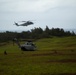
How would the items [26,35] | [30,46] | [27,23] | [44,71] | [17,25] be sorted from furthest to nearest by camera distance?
[26,35]
[17,25]
[27,23]
[30,46]
[44,71]

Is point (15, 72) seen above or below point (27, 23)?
below

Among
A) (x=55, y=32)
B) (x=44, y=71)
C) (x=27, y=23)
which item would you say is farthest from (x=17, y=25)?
(x=44, y=71)

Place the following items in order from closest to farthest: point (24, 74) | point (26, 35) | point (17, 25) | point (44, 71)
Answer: point (24, 74)
point (44, 71)
point (17, 25)
point (26, 35)

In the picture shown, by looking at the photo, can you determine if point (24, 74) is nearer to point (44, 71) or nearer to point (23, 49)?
point (44, 71)

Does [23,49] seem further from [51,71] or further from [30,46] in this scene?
[51,71]

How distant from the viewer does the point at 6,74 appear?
25906 mm

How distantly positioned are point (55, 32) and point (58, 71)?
134 m

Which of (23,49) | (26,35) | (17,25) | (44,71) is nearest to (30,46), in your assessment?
(23,49)

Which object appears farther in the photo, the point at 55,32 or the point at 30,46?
the point at 55,32

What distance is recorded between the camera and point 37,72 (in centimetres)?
2661

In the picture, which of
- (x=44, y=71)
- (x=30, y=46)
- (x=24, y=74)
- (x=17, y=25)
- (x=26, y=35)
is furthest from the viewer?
(x=26, y=35)

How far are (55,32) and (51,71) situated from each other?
13367cm

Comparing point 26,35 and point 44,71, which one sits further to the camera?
point 26,35

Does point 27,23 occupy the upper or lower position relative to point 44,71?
upper
